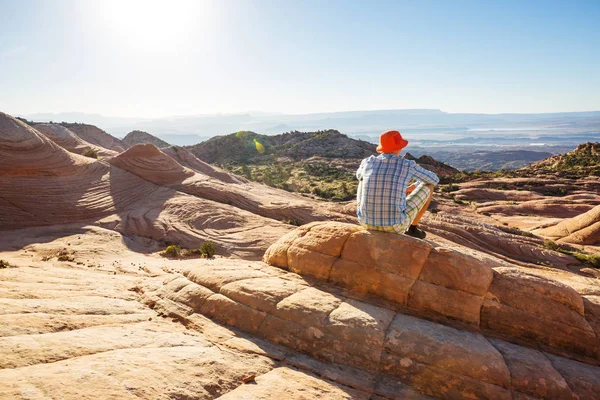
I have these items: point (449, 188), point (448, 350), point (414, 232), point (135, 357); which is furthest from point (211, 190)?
point (449, 188)

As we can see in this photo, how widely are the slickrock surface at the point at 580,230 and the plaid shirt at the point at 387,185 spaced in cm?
2432

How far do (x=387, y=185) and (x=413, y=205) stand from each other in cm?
104

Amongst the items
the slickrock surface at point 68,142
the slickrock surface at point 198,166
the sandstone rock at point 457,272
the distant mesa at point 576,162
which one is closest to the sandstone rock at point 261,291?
the sandstone rock at point 457,272

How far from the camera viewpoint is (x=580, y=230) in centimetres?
2523

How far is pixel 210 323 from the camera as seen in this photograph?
7.09 meters

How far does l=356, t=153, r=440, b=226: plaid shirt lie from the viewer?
7.36 metres

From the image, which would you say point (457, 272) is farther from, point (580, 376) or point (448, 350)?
point (580, 376)

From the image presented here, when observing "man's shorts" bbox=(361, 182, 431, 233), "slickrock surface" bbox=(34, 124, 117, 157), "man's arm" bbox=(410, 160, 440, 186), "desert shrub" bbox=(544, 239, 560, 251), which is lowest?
"desert shrub" bbox=(544, 239, 560, 251)

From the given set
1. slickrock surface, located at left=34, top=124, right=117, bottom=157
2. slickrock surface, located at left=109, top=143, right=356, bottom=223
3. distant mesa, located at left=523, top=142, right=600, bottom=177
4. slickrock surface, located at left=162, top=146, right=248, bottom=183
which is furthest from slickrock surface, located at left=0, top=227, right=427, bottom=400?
distant mesa, located at left=523, top=142, right=600, bottom=177

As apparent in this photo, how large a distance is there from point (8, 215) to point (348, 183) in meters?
38.2

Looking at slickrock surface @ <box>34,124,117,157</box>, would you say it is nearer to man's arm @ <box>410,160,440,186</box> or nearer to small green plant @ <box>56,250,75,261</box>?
small green plant @ <box>56,250,75,261</box>

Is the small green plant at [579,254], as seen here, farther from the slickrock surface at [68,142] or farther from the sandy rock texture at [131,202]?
the slickrock surface at [68,142]

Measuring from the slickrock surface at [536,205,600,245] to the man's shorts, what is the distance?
23.7 m

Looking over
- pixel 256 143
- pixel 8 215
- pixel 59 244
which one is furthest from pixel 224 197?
pixel 256 143
